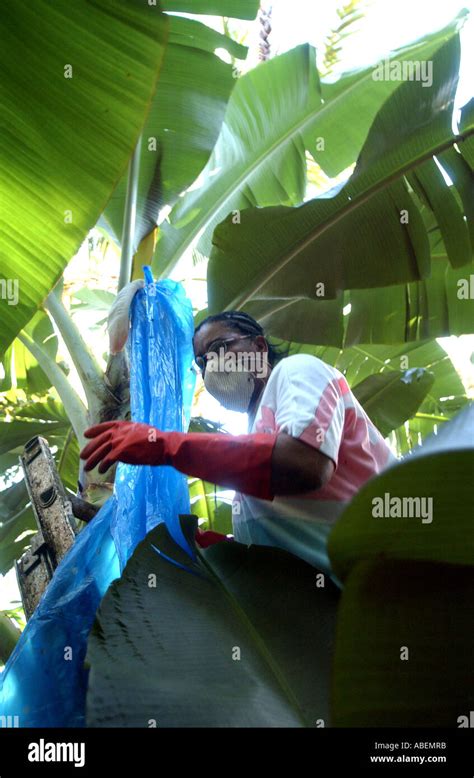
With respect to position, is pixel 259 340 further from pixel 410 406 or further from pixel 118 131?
pixel 410 406

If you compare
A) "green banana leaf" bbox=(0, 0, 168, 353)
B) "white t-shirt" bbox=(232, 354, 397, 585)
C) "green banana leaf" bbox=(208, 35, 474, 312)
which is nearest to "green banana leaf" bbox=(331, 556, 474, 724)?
"white t-shirt" bbox=(232, 354, 397, 585)

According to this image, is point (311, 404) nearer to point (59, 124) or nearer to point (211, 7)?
point (59, 124)

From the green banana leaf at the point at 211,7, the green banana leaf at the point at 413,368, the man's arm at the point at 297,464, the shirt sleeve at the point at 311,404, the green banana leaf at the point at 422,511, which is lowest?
the green banana leaf at the point at 422,511

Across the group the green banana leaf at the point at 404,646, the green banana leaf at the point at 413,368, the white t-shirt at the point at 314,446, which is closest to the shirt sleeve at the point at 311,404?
the white t-shirt at the point at 314,446

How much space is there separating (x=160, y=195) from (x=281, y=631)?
1416 millimetres

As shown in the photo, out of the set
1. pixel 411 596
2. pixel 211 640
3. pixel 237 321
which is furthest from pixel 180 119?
pixel 411 596

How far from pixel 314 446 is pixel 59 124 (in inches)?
32.5

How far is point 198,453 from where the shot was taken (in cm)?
142

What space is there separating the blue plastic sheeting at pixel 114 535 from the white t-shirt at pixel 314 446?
0.16 meters

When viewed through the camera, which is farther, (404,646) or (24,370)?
(24,370)

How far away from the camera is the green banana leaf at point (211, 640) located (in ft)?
3.72

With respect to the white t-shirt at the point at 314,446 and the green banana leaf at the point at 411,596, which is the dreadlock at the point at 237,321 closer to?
the white t-shirt at the point at 314,446

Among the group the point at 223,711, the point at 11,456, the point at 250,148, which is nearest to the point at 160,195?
the point at 250,148

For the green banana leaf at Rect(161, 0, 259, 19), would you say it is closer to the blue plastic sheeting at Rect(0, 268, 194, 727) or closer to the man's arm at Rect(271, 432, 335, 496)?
the blue plastic sheeting at Rect(0, 268, 194, 727)
